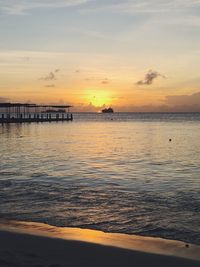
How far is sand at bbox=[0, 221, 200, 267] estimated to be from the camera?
26.9 ft

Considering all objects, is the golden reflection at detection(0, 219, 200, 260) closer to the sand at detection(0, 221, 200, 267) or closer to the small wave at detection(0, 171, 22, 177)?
the sand at detection(0, 221, 200, 267)

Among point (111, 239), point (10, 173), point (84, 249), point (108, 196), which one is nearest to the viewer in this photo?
point (84, 249)

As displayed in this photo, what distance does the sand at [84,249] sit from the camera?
26.9 ft

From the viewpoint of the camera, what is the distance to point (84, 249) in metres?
9.13

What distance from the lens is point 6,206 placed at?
14.0 meters

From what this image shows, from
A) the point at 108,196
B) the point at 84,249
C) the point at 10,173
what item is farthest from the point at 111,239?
the point at 10,173

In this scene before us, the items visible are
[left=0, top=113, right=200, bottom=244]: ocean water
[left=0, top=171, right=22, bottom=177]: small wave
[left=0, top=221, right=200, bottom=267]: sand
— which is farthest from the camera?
[left=0, top=171, right=22, bottom=177]: small wave

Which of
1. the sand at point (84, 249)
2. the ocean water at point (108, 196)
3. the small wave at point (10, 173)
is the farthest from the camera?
the small wave at point (10, 173)

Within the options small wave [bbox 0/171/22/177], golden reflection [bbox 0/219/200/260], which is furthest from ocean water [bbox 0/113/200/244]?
golden reflection [bbox 0/219/200/260]

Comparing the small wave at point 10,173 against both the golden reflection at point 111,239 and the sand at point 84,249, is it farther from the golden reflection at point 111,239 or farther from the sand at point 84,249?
the sand at point 84,249

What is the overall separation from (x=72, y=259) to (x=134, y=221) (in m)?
4.06

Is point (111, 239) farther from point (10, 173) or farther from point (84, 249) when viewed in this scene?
point (10, 173)

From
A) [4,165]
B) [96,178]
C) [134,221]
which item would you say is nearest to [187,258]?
[134,221]

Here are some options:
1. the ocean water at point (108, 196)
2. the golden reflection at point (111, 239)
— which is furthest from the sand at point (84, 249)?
the ocean water at point (108, 196)
